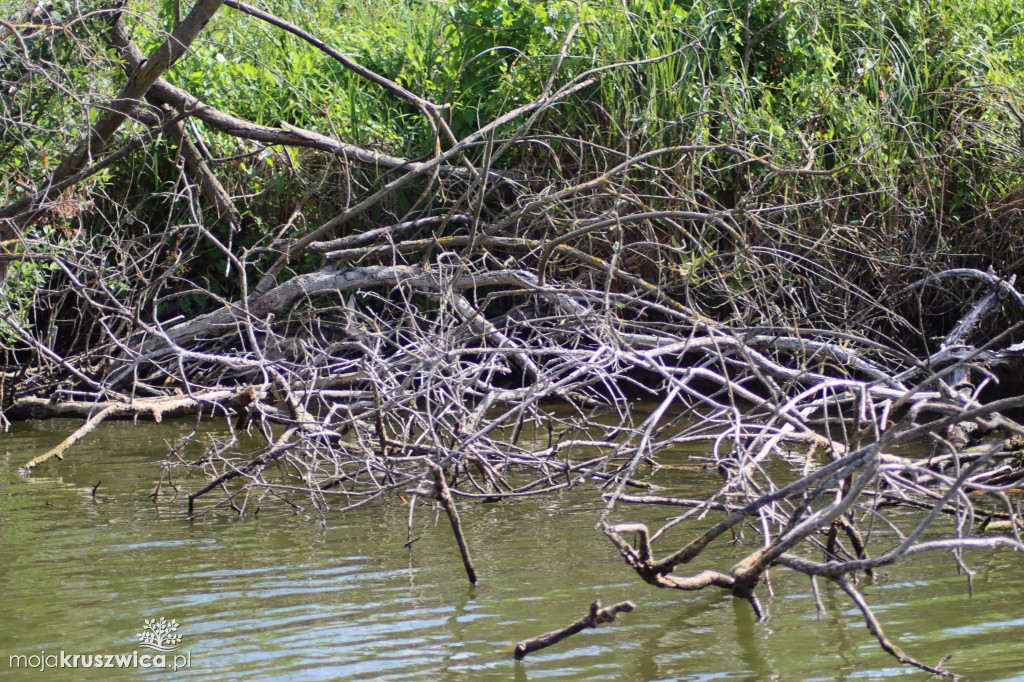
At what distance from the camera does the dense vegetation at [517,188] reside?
20.6 feet

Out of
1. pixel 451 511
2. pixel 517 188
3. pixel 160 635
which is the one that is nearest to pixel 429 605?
pixel 451 511

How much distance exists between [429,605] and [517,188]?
4.49 m

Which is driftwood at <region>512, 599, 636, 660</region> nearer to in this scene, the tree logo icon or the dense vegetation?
the tree logo icon

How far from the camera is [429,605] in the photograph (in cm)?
393

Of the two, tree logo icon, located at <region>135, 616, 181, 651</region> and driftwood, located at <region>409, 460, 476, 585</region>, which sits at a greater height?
driftwood, located at <region>409, 460, 476, 585</region>

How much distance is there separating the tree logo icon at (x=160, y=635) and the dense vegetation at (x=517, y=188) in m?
1.76

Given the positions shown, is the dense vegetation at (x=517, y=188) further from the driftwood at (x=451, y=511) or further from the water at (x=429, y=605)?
the driftwood at (x=451, y=511)

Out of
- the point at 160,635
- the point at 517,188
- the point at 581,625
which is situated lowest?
the point at 581,625

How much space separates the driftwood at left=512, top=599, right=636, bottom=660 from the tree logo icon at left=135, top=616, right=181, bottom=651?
120 cm

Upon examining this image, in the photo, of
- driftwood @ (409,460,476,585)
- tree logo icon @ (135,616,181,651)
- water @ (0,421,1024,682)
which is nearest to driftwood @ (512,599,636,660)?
water @ (0,421,1024,682)

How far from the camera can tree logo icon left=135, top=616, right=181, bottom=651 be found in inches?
141

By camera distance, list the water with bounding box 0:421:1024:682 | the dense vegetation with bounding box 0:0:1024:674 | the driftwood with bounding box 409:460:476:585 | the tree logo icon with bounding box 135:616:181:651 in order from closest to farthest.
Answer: the water with bounding box 0:421:1024:682 → the tree logo icon with bounding box 135:616:181:651 → the driftwood with bounding box 409:460:476:585 → the dense vegetation with bounding box 0:0:1024:674

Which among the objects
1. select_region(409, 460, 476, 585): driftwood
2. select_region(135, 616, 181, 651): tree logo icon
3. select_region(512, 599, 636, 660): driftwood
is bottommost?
select_region(512, 599, 636, 660): driftwood

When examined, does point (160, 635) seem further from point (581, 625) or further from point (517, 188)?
point (517, 188)
